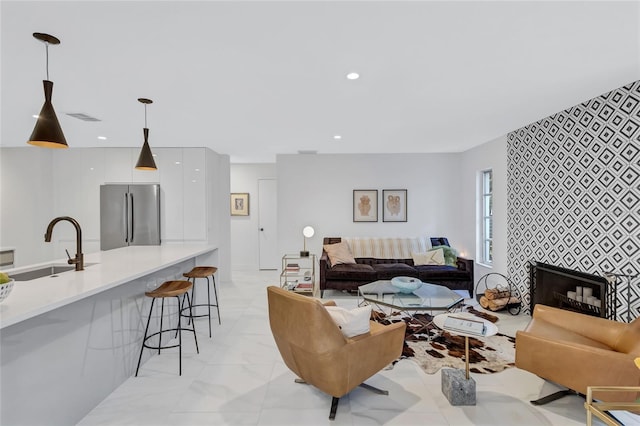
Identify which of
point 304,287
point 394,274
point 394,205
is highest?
point 394,205

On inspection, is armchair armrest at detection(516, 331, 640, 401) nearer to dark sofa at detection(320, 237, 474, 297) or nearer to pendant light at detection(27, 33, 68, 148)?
dark sofa at detection(320, 237, 474, 297)

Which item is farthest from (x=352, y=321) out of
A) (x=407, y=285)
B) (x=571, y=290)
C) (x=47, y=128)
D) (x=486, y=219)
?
(x=486, y=219)

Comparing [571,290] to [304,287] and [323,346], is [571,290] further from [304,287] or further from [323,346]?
[304,287]

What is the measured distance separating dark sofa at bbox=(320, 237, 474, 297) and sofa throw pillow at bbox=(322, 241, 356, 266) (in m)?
0.20

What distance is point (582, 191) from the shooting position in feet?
10.7

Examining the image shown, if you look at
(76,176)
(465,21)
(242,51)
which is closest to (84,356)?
(242,51)

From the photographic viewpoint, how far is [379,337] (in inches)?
84.4

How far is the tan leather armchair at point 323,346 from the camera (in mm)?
1928

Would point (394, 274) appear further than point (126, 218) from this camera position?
No

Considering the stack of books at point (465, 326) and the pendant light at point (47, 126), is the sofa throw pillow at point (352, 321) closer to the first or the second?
the stack of books at point (465, 326)

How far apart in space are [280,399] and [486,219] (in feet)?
14.7

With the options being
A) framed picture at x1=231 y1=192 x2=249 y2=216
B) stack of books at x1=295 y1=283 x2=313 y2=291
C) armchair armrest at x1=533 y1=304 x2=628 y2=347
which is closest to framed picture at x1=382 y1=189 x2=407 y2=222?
stack of books at x1=295 y1=283 x2=313 y2=291

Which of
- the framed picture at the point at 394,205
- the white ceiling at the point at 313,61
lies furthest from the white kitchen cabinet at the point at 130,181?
the framed picture at the point at 394,205

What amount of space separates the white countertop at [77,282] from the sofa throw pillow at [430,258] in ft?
11.9
